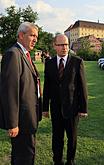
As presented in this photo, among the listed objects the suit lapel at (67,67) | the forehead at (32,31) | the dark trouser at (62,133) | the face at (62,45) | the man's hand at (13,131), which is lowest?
the dark trouser at (62,133)

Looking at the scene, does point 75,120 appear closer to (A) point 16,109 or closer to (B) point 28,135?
(B) point 28,135

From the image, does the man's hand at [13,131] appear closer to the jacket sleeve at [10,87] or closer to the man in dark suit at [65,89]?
the jacket sleeve at [10,87]

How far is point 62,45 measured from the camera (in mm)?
4594

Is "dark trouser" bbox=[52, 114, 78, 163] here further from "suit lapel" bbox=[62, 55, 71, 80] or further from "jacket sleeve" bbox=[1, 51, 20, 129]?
"jacket sleeve" bbox=[1, 51, 20, 129]

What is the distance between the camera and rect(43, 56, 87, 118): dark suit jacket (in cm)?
469

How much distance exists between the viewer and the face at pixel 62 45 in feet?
15.1

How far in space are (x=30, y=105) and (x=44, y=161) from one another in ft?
6.59

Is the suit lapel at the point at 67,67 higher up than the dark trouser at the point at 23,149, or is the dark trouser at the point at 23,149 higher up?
the suit lapel at the point at 67,67

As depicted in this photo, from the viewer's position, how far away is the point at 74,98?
15.6 ft

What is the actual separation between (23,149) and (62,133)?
1241 mm

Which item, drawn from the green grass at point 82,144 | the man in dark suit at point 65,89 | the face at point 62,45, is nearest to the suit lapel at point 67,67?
the man in dark suit at point 65,89

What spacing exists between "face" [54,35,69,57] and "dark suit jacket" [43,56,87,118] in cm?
13

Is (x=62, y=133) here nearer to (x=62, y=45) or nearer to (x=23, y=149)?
(x=23, y=149)

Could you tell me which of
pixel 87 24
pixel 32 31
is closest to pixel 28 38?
pixel 32 31
